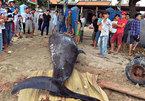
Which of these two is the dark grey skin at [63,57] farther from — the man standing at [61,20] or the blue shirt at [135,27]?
the man standing at [61,20]

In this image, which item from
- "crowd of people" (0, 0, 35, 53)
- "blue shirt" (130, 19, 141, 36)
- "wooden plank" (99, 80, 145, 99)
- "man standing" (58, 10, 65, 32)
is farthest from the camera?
"man standing" (58, 10, 65, 32)

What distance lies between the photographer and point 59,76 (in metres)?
2.54

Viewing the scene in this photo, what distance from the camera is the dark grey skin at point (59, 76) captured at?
2.17m

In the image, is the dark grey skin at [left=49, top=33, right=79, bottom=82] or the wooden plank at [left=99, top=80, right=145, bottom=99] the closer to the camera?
the dark grey skin at [left=49, top=33, right=79, bottom=82]

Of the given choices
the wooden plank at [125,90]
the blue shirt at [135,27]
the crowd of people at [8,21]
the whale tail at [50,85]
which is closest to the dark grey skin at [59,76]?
the whale tail at [50,85]

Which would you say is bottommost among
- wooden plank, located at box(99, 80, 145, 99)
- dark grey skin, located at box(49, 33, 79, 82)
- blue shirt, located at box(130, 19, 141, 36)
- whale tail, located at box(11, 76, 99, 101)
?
wooden plank, located at box(99, 80, 145, 99)

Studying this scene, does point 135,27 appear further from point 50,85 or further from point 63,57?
point 50,85

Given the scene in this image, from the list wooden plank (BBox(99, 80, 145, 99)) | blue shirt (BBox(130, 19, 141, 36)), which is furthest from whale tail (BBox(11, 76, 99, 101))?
blue shirt (BBox(130, 19, 141, 36))

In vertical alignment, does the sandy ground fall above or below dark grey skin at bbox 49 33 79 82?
below

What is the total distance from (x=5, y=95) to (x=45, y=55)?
2562 millimetres

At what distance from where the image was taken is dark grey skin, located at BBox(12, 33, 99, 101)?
85.6 inches

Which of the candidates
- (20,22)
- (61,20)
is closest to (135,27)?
(61,20)

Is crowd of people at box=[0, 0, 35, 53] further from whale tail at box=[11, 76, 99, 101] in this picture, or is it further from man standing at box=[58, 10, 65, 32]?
whale tail at box=[11, 76, 99, 101]

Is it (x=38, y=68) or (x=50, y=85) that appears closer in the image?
(x=50, y=85)
